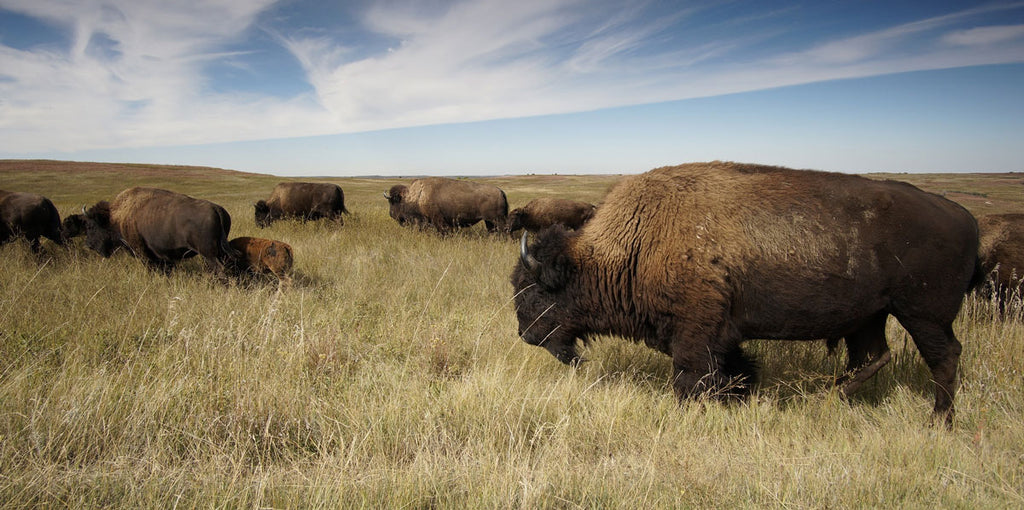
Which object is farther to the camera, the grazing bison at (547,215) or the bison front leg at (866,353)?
the grazing bison at (547,215)

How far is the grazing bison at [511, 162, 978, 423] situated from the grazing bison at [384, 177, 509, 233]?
451 inches

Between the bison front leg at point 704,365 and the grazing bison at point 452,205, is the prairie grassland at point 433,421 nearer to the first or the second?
the bison front leg at point 704,365

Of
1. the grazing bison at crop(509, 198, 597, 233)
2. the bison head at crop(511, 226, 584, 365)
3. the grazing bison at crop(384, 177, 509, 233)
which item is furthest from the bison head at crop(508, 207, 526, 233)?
the bison head at crop(511, 226, 584, 365)

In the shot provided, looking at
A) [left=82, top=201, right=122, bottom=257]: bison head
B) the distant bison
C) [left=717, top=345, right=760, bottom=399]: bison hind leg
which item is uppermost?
[left=82, top=201, right=122, bottom=257]: bison head

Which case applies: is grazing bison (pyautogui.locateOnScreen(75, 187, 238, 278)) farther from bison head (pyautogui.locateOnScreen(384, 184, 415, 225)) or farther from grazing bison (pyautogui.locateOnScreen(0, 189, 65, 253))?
bison head (pyautogui.locateOnScreen(384, 184, 415, 225))

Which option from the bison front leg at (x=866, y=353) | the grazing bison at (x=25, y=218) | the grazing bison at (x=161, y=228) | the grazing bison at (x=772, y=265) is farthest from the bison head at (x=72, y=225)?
the bison front leg at (x=866, y=353)

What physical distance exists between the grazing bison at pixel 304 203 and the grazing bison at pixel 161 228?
26.6 feet

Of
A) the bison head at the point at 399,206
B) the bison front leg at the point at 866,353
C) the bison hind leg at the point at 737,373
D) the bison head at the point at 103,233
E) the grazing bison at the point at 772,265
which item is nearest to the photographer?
the grazing bison at the point at 772,265

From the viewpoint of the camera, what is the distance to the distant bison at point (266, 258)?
24.0 feet

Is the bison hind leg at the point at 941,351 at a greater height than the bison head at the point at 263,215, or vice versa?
the bison head at the point at 263,215

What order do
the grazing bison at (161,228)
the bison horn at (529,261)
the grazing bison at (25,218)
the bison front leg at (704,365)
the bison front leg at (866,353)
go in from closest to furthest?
1. the bison front leg at (704,365)
2. the bison front leg at (866,353)
3. the bison horn at (529,261)
4. the grazing bison at (161,228)
5. the grazing bison at (25,218)

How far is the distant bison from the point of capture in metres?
7.32

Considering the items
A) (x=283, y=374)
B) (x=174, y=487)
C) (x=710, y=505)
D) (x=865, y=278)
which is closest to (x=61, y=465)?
(x=174, y=487)

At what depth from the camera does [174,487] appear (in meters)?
2.26
